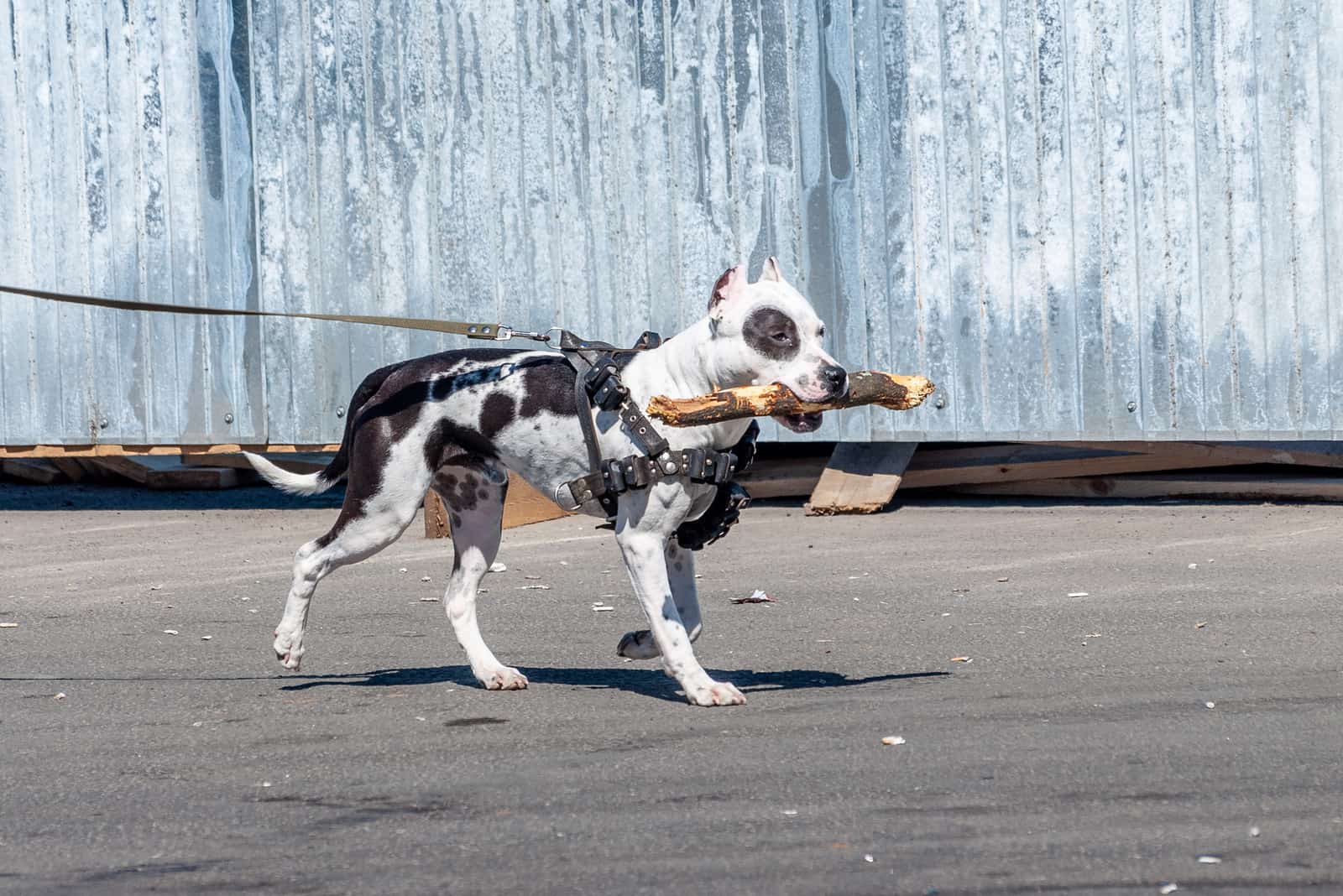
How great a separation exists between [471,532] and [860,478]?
559 cm

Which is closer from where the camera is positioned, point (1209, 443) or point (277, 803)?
point (277, 803)

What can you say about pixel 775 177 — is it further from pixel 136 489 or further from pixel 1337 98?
pixel 136 489

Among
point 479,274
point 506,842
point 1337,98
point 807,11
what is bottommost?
point 506,842

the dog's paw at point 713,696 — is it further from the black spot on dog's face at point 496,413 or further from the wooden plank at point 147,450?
the wooden plank at point 147,450

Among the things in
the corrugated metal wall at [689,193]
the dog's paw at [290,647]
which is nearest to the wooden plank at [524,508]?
the corrugated metal wall at [689,193]

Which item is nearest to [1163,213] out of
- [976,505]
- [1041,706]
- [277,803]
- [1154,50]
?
[1154,50]

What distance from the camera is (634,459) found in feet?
18.1

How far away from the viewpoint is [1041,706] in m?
5.25

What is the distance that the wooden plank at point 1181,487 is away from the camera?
35.9ft

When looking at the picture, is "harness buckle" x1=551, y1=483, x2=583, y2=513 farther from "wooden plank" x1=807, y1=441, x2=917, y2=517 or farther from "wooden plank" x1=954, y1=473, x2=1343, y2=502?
"wooden plank" x1=954, y1=473, x2=1343, y2=502

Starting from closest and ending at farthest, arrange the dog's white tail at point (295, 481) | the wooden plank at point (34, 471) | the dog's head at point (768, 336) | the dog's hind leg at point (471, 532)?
1. the dog's head at point (768, 336)
2. the dog's hind leg at point (471, 532)
3. the dog's white tail at point (295, 481)
4. the wooden plank at point (34, 471)

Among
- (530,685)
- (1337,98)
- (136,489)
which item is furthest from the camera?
(136,489)

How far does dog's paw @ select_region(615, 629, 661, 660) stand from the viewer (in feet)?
19.3

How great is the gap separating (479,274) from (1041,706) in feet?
23.4
